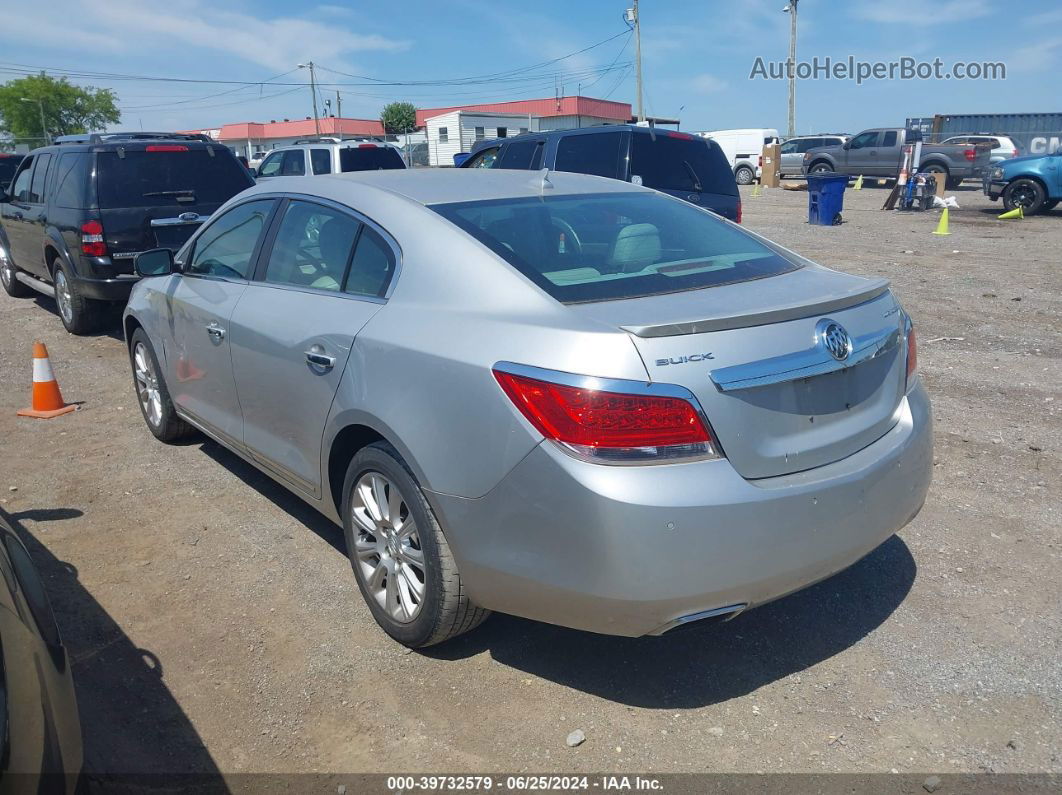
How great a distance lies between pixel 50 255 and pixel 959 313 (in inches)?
370

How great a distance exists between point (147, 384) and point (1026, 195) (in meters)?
19.2

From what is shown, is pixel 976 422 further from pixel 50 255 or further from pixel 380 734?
pixel 50 255

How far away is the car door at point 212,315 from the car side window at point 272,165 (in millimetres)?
12557

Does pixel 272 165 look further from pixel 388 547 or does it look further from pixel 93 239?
pixel 388 547

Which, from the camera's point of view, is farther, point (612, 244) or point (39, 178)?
point (39, 178)

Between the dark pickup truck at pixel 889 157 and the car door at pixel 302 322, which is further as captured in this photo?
the dark pickup truck at pixel 889 157

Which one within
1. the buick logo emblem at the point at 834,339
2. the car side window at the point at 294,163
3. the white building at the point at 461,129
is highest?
the white building at the point at 461,129

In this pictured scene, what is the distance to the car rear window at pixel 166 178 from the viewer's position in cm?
819

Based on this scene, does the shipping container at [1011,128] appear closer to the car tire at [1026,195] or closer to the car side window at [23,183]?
the car tire at [1026,195]

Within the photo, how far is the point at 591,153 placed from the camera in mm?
9609

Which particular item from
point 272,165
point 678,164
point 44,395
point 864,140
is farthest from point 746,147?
point 44,395

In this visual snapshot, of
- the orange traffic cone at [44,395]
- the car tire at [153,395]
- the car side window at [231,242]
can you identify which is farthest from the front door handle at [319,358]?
the orange traffic cone at [44,395]

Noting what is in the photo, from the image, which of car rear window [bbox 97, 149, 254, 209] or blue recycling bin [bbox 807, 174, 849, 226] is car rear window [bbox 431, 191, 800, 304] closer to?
car rear window [bbox 97, 149, 254, 209]

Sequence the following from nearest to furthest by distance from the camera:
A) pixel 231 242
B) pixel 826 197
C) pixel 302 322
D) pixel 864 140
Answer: pixel 302 322 → pixel 231 242 → pixel 826 197 → pixel 864 140
